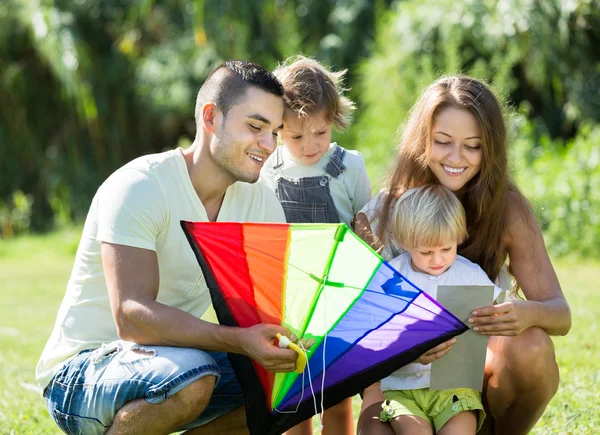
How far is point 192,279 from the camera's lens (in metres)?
3.36

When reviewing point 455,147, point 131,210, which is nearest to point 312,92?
point 455,147

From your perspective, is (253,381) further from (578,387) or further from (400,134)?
(578,387)

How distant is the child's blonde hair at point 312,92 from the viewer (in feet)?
12.4

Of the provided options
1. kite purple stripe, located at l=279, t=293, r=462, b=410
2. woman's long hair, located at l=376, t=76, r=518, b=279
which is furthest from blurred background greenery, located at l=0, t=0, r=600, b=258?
kite purple stripe, located at l=279, t=293, r=462, b=410

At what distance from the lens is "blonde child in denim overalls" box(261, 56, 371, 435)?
12.4 ft

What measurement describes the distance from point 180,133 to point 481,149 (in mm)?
13670

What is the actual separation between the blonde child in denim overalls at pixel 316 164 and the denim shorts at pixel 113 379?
3.14ft

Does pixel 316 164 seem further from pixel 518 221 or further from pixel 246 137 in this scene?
pixel 518 221

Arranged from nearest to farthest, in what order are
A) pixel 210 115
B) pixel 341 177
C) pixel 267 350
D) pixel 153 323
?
pixel 267 350 → pixel 153 323 → pixel 210 115 → pixel 341 177

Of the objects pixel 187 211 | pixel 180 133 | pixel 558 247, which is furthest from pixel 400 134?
pixel 180 133

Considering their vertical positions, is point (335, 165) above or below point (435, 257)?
above

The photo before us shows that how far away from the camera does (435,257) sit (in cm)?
333

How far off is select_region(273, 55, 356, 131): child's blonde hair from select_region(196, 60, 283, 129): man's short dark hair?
338 mm

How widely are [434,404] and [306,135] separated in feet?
4.38
